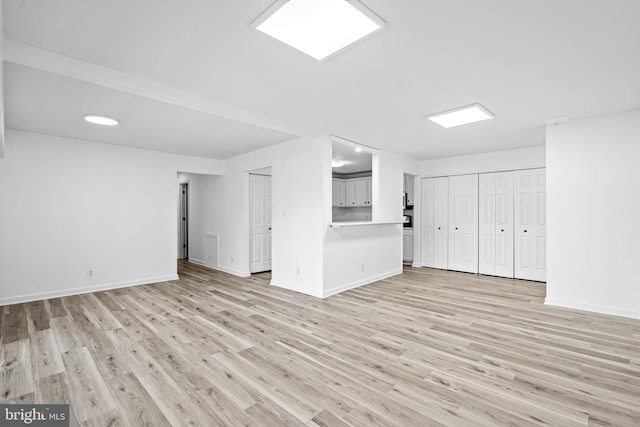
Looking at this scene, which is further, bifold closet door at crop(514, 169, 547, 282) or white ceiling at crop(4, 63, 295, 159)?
bifold closet door at crop(514, 169, 547, 282)

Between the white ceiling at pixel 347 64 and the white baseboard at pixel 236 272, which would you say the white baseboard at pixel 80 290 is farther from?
the white ceiling at pixel 347 64

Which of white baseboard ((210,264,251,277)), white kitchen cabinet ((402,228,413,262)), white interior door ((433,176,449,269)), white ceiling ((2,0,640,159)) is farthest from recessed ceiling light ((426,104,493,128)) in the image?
white baseboard ((210,264,251,277))

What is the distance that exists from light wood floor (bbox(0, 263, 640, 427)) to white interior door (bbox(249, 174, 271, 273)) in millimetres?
2067

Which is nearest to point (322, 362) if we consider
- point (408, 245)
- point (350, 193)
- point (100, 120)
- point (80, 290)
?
point (100, 120)

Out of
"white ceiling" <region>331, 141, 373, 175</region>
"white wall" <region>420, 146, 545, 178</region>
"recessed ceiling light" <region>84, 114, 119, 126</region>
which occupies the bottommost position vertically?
"white wall" <region>420, 146, 545, 178</region>

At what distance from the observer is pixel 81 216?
15.3ft

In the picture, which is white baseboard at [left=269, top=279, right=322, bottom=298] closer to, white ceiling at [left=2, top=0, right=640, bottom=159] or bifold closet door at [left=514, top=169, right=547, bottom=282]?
white ceiling at [left=2, top=0, right=640, bottom=159]

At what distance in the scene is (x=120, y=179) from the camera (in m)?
5.05

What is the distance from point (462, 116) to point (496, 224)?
3.10 metres

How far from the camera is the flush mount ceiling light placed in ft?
5.91

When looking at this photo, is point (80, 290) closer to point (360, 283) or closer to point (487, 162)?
point (360, 283)

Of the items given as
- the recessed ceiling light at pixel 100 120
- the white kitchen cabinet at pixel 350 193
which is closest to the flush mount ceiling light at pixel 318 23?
the recessed ceiling light at pixel 100 120

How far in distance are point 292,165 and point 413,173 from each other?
305 centimetres

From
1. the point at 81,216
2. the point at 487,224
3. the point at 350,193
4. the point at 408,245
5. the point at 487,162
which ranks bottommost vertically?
the point at 408,245
